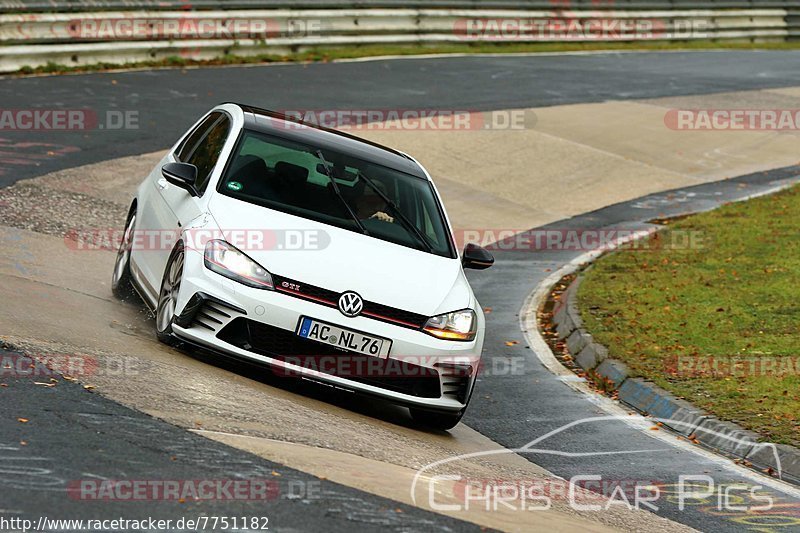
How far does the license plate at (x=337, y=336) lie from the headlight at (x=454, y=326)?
0.40 meters

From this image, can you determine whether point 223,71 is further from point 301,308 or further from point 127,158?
point 301,308

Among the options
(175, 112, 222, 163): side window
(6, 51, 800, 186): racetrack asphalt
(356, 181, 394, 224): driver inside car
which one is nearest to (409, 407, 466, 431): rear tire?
(356, 181, 394, 224): driver inside car

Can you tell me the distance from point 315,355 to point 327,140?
2.25m

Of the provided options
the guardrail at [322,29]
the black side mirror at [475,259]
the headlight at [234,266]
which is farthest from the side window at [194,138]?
the guardrail at [322,29]

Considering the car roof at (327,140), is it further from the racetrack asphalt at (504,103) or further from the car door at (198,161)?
the racetrack asphalt at (504,103)

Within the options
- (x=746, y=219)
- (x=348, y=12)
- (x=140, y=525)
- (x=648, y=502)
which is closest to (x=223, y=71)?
(x=348, y=12)

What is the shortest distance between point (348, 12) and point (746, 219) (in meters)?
12.0

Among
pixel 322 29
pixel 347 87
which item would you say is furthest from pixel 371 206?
pixel 322 29

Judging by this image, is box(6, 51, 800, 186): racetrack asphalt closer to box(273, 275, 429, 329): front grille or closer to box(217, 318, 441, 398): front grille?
box(217, 318, 441, 398): front grille

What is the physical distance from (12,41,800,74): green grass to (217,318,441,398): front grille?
1391 cm

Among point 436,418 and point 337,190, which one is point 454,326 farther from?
point 337,190

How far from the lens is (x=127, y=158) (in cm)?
1597

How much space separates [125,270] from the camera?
1013cm

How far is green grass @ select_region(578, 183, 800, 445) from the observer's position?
382 inches
